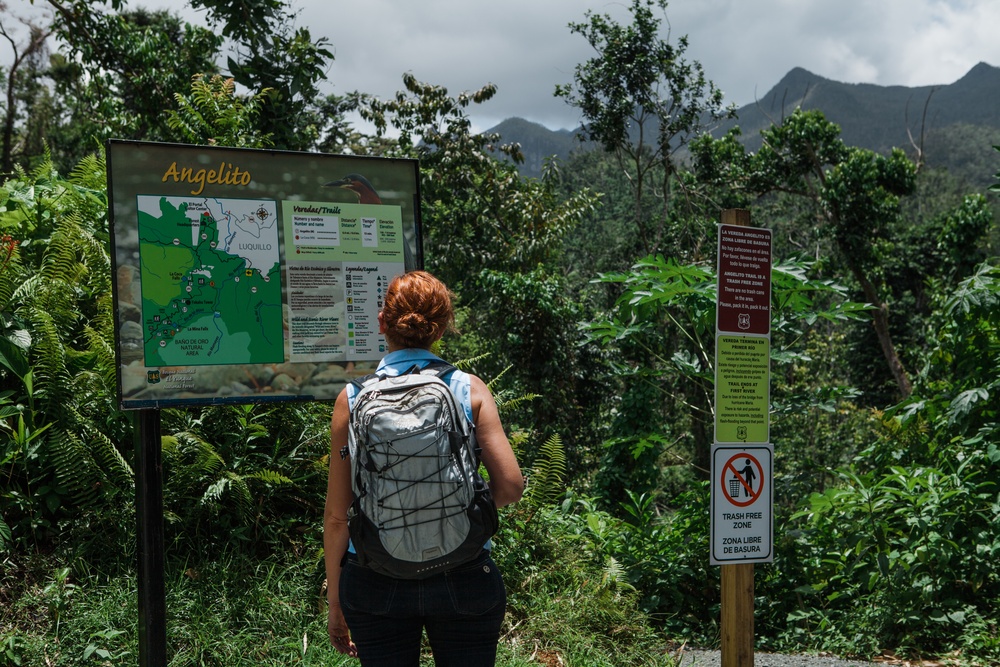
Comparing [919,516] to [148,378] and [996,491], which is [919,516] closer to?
[996,491]

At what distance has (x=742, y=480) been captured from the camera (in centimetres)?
308

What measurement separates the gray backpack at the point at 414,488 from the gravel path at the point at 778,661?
283 centimetres

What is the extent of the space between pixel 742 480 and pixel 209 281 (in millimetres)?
2169

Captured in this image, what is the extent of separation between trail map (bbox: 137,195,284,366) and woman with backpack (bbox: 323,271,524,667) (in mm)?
1369

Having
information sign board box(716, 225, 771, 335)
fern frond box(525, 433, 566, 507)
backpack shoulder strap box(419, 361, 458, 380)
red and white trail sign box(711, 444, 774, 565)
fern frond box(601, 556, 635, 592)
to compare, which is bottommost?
fern frond box(601, 556, 635, 592)

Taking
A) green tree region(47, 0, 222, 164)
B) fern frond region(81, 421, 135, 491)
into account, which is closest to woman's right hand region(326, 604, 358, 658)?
fern frond region(81, 421, 135, 491)

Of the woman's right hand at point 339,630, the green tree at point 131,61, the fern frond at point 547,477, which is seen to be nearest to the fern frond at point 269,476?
the fern frond at point 547,477

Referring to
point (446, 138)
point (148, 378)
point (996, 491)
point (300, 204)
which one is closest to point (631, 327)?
point (996, 491)

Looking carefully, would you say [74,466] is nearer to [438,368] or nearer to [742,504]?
[438,368]

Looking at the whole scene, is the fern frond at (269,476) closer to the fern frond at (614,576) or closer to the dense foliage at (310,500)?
the dense foliage at (310,500)

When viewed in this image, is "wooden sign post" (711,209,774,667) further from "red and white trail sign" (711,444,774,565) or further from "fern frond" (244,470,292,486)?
"fern frond" (244,470,292,486)

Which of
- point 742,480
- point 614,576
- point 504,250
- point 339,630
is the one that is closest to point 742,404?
point 742,480

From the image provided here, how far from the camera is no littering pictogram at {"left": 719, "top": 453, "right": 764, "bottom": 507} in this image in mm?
3045

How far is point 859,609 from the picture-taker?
5.42 m
